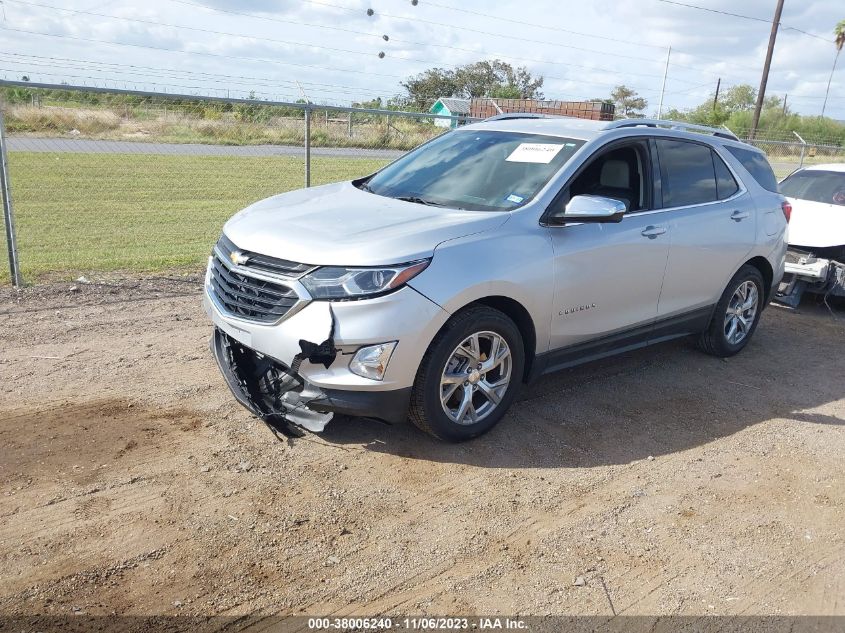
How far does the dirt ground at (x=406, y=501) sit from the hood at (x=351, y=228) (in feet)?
3.82

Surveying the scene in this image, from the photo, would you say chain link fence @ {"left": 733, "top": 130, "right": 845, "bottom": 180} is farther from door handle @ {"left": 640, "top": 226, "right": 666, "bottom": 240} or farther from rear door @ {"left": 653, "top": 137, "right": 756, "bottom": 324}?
door handle @ {"left": 640, "top": 226, "right": 666, "bottom": 240}

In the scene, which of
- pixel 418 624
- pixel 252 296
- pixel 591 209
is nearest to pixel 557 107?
pixel 591 209

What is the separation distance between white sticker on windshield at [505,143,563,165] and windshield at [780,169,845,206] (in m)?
5.93

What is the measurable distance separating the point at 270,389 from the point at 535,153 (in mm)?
2378

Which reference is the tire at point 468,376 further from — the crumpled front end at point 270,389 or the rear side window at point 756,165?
the rear side window at point 756,165

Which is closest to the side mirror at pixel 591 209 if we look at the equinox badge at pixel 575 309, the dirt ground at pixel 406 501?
the equinox badge at pixel 575 309

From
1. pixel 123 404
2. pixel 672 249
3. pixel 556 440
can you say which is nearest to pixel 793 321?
pixel 672 249

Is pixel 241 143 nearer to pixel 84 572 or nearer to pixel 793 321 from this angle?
pixel 793 321

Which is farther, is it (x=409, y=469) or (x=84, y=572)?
(x=409, y=469)

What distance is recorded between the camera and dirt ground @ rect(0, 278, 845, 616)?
127 inches

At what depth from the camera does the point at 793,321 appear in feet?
27.3

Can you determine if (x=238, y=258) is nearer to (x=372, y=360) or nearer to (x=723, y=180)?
(x=372, y=360)

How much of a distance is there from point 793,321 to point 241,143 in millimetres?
8291

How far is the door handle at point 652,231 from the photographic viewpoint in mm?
5301
